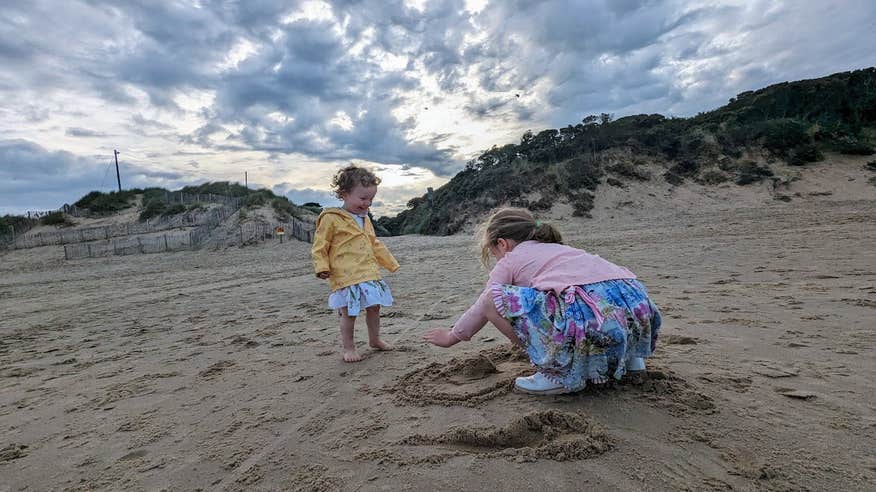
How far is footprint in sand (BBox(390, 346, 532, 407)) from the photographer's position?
2430mm

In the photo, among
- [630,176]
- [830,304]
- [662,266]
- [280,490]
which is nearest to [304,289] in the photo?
[662,266]

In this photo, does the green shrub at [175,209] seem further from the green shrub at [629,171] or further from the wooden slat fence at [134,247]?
the green shrub at [629,171]

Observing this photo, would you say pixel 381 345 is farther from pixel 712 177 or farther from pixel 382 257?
pixel 712 177

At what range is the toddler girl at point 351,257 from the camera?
11.4 ft

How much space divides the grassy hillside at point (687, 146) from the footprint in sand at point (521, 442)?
19863 millimetres

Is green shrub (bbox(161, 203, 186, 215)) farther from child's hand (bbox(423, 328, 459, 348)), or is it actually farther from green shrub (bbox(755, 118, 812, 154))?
green shrub (bbox(755, 118, 812, 154))

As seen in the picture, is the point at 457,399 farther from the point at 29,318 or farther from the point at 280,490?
the point at 29,318

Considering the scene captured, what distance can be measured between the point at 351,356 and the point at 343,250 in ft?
2.70

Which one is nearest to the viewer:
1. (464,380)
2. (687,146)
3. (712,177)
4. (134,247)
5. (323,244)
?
(464,380)

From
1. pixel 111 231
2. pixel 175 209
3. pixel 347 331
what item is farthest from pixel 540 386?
pixel 175 209

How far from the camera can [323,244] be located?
3514 millimetres

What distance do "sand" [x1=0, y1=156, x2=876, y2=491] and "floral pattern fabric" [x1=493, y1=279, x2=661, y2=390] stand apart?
19cm

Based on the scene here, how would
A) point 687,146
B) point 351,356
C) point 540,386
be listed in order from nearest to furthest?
point 540,386 < point 351,356 < point 687,146

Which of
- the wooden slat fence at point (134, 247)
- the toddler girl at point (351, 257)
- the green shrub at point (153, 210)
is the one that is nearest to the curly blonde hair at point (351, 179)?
the toddler girl at point (351, 257)
